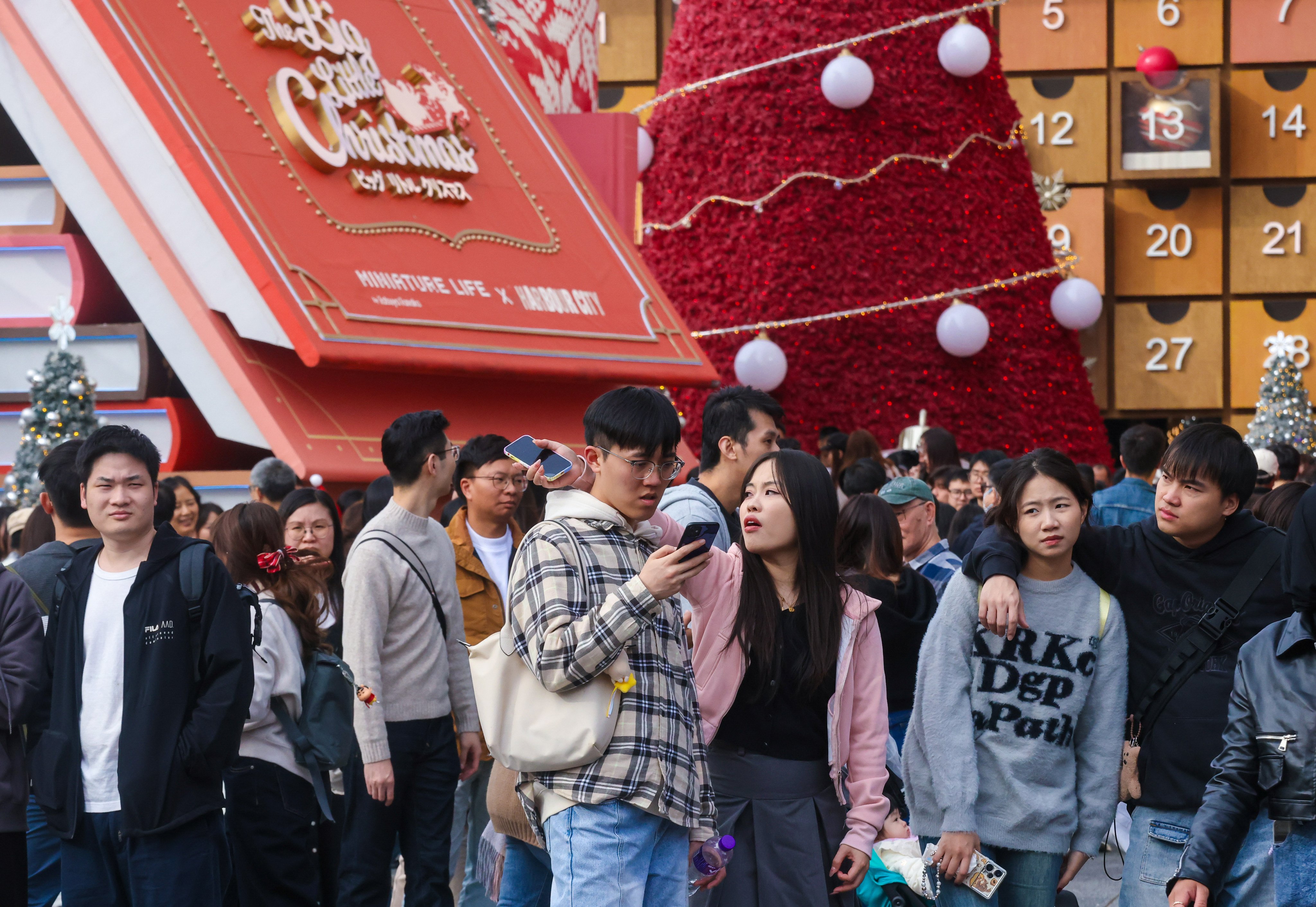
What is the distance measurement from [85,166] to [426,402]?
10.2 feet

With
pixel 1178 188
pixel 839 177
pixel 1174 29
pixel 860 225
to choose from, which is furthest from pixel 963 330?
pixel 1174 29

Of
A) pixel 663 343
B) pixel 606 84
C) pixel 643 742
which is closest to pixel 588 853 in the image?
pixel 643 742

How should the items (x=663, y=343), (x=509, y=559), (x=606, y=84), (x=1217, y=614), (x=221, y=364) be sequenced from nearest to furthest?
(x=1217, y=614)
(x=509, y=559)
(x=221, y=364)
(x=663, y=343)
(x=606, y=84)

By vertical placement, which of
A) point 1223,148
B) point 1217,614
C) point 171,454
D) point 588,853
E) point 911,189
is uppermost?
point 1223,148

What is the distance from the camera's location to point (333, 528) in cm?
577

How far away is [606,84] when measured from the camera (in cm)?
2120

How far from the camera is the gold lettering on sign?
10898 millimetres

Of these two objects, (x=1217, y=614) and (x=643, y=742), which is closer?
(x=643, y=742)

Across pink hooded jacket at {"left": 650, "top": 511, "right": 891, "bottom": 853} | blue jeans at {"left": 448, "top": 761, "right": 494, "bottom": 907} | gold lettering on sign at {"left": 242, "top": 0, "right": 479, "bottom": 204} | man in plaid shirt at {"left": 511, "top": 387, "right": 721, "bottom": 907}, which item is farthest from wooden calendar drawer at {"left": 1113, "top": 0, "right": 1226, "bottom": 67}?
man in plaid shirt at {"left": 511, "top": 387, "right": 721, "bottom": 907}

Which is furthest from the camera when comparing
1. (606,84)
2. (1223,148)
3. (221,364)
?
(606,84)

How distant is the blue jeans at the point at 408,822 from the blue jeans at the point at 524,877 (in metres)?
0.83

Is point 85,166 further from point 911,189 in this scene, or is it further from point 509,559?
point 911,189

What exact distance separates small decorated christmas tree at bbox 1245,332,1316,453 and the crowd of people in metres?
A: 14.0

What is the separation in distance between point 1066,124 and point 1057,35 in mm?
1260
